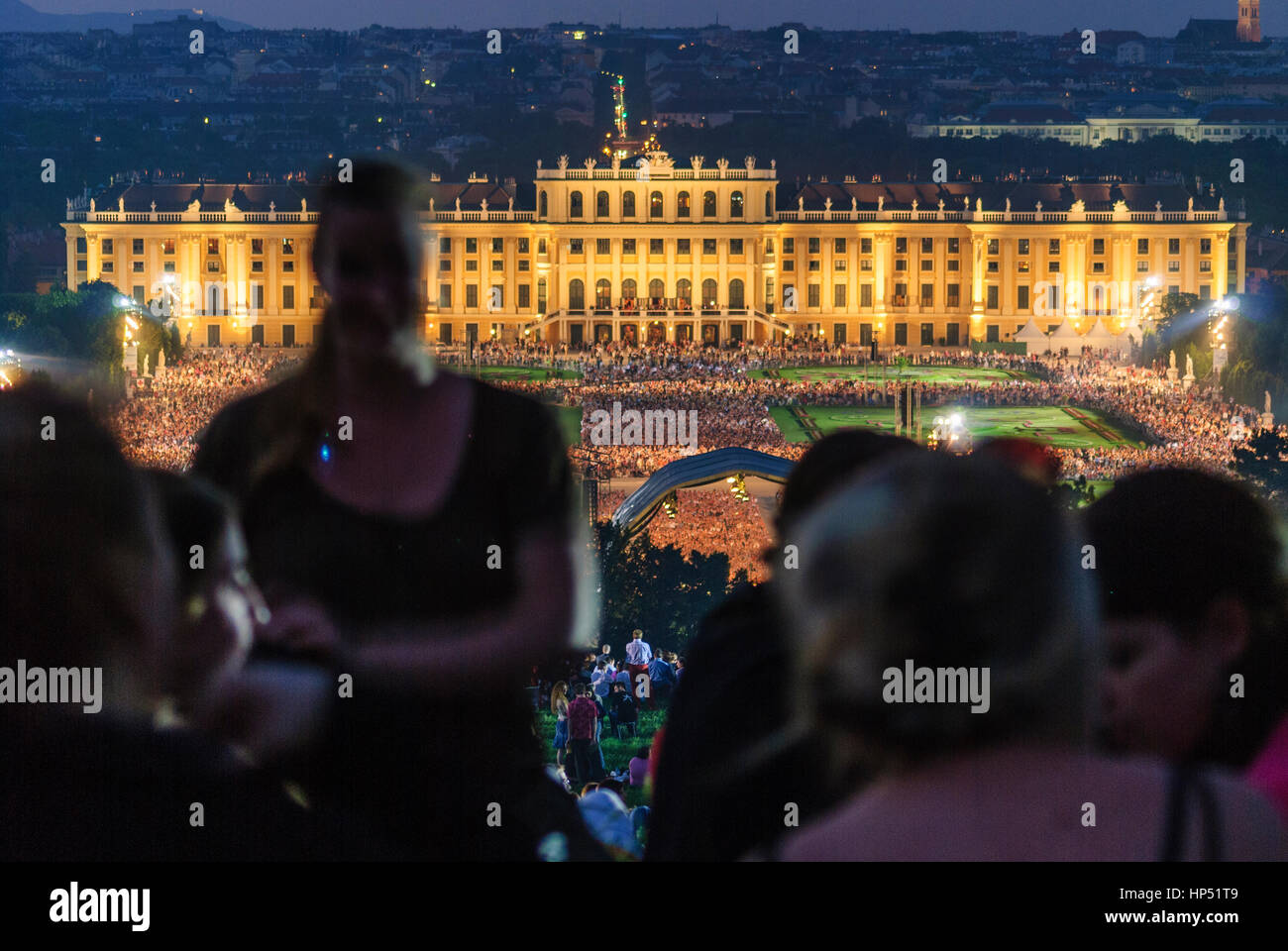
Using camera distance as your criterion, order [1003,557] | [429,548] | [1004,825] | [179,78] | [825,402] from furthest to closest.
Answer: [179,78] → [825,402] → [429,548] → [1004,825] → [1003,557]

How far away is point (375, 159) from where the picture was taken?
3818mm

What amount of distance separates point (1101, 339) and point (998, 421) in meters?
24.6

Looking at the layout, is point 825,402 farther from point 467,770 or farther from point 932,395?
point 467,770

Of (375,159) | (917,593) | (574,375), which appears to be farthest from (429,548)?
(574,375)

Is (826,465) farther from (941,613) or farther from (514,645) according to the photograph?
(941,613)

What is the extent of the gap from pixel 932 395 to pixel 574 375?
12377mm

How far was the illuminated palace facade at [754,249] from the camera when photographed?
274ft

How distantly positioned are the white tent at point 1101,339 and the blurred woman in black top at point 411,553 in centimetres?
6679

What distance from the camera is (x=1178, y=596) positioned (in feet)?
11.7

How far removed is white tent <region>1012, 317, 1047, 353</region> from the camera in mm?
71438

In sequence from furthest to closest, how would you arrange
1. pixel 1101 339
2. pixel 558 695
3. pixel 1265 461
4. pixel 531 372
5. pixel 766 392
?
pixel 1101 339 < pixel 531 372 < pixel 766 392 < pixel 1265 461 < pixel 558 695

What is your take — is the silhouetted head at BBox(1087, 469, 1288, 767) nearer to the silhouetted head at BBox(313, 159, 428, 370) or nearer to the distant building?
the silhouetted head at BBox(313, 159, 428, 370)

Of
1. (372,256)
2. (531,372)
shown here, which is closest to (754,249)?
(531,372)

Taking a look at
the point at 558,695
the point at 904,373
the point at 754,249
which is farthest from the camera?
the point at 754,249
